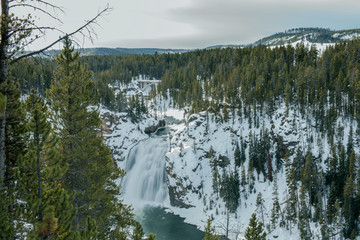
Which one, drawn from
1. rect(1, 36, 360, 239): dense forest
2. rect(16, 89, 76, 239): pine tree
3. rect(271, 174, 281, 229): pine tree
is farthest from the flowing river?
rect(16, 89, 76, 239): pine tree

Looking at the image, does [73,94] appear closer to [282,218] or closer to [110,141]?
[282,218]

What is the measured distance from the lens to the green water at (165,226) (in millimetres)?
51688

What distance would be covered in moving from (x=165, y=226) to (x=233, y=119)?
43375mm

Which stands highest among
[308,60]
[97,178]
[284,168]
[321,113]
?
[308,60]

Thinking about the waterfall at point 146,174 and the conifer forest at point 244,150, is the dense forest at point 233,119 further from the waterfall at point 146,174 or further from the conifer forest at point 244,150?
the waterfall at point 146,174

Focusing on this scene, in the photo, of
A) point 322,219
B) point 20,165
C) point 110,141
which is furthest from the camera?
point 110,141

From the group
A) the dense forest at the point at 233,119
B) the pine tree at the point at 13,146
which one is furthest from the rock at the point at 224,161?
the pine tree at the point at 13,146

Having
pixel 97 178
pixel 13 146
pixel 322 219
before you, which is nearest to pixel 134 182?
pixel 322 219

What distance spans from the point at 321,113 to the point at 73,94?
250ft

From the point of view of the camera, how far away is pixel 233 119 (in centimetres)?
8225

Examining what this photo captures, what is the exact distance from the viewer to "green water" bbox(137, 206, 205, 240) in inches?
2035

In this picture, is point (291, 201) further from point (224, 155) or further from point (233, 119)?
point (233, 119)

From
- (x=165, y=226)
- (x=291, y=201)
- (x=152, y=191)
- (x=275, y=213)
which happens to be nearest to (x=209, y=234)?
(x=165, y=226)

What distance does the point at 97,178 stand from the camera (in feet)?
51.6
